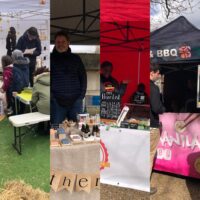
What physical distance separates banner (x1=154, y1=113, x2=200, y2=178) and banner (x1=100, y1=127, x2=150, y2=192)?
0.68 metres

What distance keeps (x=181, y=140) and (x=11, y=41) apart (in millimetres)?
1735

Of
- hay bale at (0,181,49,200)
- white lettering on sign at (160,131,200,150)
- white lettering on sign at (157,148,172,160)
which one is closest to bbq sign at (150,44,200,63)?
white lettering on sign at (160,131,200,150)

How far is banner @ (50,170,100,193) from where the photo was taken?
2121 mm

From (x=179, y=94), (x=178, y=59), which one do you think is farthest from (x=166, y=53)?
(x=179, y=94)

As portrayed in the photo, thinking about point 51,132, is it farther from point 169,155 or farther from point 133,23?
point 169,155

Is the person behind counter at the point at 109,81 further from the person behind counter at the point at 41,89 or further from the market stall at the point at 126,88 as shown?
the person behind counter at the point at 41,89

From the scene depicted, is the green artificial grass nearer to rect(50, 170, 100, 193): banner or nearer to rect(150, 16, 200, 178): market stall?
rect(50, 170, 100, 193): banner

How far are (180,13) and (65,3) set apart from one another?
2.77 ft

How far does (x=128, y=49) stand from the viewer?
6.64 feet

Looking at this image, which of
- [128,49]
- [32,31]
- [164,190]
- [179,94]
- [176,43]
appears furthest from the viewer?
[164,190]

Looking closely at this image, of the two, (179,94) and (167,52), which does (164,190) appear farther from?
(167,52)

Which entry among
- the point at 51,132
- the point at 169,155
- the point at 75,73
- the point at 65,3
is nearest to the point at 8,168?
the point at 51,132

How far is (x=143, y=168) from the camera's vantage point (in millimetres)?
2232

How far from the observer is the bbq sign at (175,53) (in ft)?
8.05
